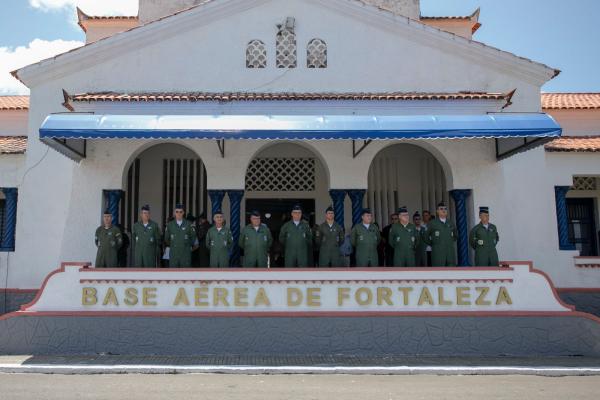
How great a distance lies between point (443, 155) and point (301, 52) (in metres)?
3.53

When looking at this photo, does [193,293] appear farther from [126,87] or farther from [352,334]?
[126,87]

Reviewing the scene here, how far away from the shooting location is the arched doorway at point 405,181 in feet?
39.9

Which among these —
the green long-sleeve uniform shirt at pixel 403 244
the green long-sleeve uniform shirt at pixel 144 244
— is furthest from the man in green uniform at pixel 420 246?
the green long-sleeve uniform shirt at pixel 144 244

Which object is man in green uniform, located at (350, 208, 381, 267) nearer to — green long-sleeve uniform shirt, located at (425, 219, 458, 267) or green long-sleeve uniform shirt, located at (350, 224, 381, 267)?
green long-sleeve uniform shirt, located at (350, 224, 381, 267)

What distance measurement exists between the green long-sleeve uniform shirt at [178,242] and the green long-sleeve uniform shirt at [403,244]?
11.2 feet

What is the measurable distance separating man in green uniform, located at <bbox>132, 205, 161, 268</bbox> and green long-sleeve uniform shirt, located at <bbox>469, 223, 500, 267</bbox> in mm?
5362

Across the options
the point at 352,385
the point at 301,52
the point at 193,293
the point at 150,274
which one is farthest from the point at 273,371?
the point at 301,52

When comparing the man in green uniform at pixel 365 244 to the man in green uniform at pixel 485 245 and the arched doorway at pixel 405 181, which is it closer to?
the man in green uniform at pixel 485 245

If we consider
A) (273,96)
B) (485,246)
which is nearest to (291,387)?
(485,246)

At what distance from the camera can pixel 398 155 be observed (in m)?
12.4

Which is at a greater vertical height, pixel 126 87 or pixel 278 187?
pixel 126 87

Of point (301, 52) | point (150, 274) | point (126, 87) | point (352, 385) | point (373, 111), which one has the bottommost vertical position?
point (352, 385)

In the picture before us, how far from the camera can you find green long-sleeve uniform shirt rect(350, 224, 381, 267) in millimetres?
8812

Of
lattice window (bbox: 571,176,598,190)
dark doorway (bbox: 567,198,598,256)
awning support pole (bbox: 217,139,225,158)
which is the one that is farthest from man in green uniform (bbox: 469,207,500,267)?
lattice window (bbox: 571,176,598,190)
